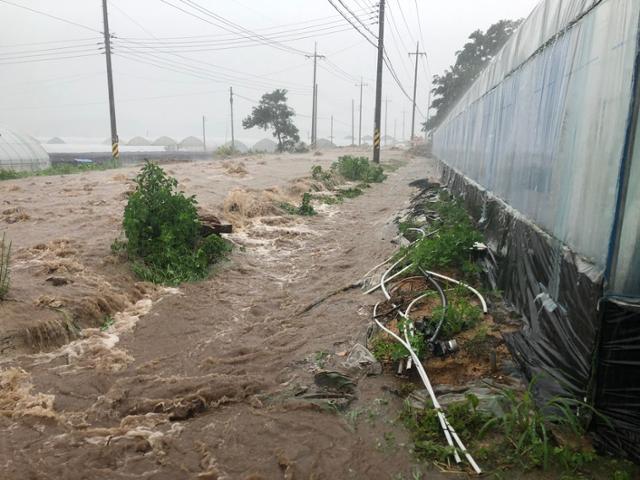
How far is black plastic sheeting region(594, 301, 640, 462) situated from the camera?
2957 millimetres

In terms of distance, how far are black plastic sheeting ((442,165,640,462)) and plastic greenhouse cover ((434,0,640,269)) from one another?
0.66 ft

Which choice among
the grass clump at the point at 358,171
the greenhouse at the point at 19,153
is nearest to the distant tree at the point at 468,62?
the grass clump at the point at 358,171

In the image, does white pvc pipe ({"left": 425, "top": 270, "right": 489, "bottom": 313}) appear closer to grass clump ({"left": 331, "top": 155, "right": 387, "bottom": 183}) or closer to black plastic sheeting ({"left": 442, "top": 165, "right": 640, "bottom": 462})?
black plastic sheeting ({"left": 442, "top": 165, "right": 640, "bottom": 462})

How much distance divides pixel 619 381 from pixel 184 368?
3.76 m

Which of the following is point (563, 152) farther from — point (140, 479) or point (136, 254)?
point (136, 254)

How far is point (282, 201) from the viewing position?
535 inches

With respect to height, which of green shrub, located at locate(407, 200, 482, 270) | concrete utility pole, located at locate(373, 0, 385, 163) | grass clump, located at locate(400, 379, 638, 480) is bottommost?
grass clump, located at locate(400, 379, 638, 480)

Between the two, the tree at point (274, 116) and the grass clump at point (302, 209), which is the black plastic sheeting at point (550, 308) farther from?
the tree at point (274, 116)

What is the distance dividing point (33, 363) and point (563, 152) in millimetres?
5456

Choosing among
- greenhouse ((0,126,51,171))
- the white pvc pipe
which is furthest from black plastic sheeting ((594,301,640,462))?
greenhouse ((0,126,51,171))

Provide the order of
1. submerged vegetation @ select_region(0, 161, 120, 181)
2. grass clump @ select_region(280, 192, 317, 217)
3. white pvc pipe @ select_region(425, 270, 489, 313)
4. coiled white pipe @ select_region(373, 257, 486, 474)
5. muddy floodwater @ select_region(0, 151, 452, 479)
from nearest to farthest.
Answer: coiled white pipe @ select_region(373, 257, 486, 474), muddy floodwater @ select_region(0, 151, 452, 479), white pvc pipe @ select_region(425, 270, 489, 313), grass clump @ select_region(280, 192, 317, 217), submerged vegetation @ select_region(0, 161, 120, 181)

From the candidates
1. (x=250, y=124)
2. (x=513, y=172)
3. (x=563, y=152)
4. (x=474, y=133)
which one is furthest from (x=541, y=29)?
(x=250, y=124)

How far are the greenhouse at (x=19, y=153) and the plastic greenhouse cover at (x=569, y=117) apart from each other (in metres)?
24.9

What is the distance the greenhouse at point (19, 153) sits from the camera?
79.8 ft
